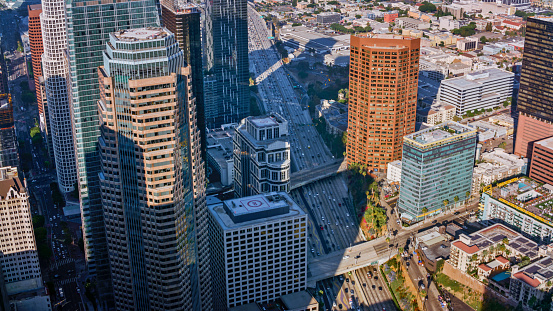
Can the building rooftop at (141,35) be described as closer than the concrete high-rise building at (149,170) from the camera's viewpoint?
No

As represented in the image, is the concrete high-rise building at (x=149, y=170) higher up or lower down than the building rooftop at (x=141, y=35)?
lower down

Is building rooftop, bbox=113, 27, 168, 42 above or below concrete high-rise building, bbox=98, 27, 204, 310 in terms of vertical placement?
above

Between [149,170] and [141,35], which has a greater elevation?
[141,35]

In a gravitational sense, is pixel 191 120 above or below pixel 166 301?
above

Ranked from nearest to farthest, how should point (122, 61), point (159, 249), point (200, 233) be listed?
point (122, 61) < point (159, 249) < point (200, 233)

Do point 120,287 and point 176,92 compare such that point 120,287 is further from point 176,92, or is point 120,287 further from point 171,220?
point 176,92

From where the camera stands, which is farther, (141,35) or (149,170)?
(149,170)

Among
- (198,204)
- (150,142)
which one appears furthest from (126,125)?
(198,204)

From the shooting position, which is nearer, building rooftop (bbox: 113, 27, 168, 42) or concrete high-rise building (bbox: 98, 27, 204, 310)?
concrete high-rise building (bbox: 98, 27, 204, 310)
